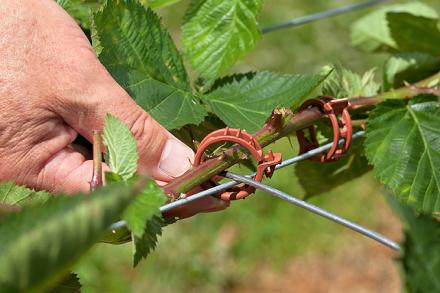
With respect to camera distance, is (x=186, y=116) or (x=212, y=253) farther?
(x=212, y=253)

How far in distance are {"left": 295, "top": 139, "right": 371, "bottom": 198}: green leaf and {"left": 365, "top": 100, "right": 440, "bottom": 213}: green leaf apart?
→ 0.49ft

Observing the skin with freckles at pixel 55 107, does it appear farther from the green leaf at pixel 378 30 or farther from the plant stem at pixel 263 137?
the green leaf at pixel 378 30

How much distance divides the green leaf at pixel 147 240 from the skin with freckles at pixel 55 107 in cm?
10

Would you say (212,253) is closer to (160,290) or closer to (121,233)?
(160,290)

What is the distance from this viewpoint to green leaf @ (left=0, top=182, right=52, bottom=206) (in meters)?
0.87

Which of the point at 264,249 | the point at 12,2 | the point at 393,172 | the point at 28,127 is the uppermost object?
the point at 12,2

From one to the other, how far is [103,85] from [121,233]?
184mm

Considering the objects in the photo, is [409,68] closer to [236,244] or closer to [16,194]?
[16,194]

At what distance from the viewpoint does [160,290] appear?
3082 millimetres

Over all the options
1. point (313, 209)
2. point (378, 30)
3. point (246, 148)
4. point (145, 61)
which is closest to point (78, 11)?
point (145, 61)

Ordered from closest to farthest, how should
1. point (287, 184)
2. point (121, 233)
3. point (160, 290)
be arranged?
point (121, 233)
point (160, 290)
point (287, 184)

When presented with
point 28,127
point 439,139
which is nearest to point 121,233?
point 28,127

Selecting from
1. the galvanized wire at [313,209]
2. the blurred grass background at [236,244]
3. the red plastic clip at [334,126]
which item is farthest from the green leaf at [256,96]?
the blurred grass background at [236,244]

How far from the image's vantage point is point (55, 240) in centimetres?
46
